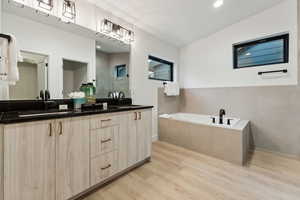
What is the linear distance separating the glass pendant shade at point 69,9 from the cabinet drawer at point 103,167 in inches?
70.4

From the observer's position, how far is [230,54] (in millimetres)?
3266

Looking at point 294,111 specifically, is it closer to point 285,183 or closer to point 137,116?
point 285,183

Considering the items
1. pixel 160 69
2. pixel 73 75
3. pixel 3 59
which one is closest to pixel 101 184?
pixel 73 75

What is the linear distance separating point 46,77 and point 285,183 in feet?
10.0

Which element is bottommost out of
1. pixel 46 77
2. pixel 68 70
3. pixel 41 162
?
pixel 41 162

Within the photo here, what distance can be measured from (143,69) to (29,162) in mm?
2348

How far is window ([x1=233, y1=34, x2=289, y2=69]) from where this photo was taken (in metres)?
2.70

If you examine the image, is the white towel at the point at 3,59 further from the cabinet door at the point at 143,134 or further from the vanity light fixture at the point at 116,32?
the cabinet door at the point at 143,134

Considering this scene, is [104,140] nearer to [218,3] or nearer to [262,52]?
[218,3]

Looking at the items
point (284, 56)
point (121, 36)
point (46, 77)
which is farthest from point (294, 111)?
point (46, 77)

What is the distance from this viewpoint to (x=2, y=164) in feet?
3.41

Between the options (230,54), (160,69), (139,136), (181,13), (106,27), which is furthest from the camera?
(160,69)

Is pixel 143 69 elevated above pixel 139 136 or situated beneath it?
elevated above

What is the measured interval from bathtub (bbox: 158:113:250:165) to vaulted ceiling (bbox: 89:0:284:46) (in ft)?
6.32
